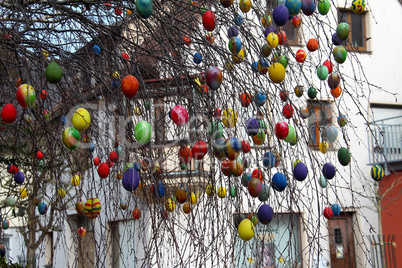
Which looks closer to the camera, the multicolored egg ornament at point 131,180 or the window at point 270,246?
the multicolored egg ornament at point 131,180

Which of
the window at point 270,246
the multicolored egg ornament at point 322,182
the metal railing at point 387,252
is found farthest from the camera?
the metal railing at point 387,252

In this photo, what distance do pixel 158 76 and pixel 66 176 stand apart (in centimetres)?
724

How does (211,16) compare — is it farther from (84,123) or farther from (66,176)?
(66,176)

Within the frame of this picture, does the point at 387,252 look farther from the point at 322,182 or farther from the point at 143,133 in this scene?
the point at 143,133

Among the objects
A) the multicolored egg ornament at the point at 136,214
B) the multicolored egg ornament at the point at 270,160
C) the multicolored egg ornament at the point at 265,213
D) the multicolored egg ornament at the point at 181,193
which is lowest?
the multicolored egg ornament at the point at 265,213

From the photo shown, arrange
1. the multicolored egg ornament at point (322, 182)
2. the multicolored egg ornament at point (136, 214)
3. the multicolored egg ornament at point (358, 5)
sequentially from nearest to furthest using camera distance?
the multicolored egg ornament at point (322, 182) < the multicolored egg ornament at point (358, 5) < the multicolored egg ornament at point (136, 214)

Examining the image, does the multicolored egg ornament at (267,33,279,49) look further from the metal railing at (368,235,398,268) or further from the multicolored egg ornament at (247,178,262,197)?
the metal railing at (368,235,398,268)

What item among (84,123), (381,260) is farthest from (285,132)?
(381,260)

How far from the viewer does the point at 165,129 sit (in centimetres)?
373

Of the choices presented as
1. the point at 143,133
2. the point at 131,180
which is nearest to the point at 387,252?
the point at 131,180

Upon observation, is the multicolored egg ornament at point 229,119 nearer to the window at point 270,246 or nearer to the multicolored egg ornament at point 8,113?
the window at point 270,246

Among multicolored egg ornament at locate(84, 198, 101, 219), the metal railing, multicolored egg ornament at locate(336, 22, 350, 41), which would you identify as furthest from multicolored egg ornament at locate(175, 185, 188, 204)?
the metal railing

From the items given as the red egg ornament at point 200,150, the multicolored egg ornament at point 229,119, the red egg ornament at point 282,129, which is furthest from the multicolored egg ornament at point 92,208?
the red egg ornament at point 282,129

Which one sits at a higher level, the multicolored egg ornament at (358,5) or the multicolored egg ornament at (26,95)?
the multicolored egg ornament at (358,5)
